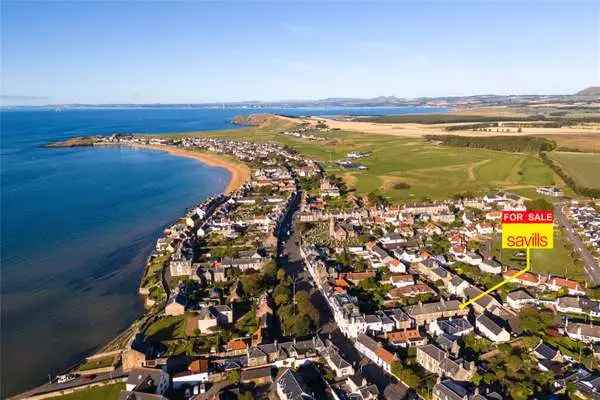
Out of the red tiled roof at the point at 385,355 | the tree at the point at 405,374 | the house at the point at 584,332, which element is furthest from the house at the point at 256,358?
the house at the point at 584,332

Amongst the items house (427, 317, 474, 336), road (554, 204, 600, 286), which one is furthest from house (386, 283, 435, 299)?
road (554, 204, 600, 286)

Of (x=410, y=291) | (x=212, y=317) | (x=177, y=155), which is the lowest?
(x=410, y=291)

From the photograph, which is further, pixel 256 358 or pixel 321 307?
pixel 321 307

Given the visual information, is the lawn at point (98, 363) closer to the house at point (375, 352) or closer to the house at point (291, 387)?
the house at point (291, 387)

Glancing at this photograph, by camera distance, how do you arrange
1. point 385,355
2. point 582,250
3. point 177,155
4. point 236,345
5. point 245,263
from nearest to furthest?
point 385,355, point 236,345, point 245,263, point 582,250, point 177,155

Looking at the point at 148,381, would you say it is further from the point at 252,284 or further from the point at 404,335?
the point at 404,335

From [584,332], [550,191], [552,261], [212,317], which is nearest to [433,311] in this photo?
[584,332]
